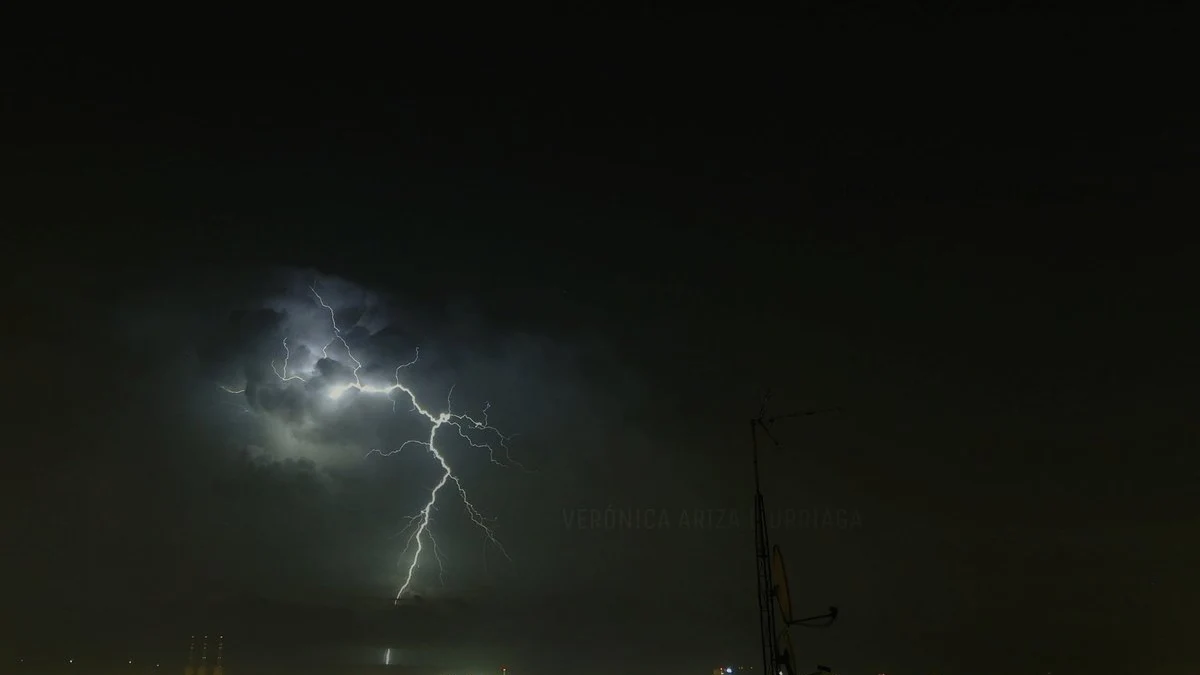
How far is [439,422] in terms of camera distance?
4153 centimetres

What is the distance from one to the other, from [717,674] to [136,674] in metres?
125

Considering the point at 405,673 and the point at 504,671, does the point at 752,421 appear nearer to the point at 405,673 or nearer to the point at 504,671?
the point at 504,671

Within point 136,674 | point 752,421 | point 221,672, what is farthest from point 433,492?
point 136,674

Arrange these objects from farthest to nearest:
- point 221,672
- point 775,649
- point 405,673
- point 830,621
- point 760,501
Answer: point 405,673, point 221,672, point 760,501, point 775,649, point 830,621

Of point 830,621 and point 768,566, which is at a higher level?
point 768,566

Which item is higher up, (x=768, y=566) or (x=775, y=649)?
(x=768, y=566)

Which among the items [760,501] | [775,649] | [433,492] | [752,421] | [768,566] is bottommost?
[775,649]

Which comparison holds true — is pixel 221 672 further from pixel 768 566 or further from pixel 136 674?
pixel 768 566

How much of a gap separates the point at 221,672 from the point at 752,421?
4712 inches

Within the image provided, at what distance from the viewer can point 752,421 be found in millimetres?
11984

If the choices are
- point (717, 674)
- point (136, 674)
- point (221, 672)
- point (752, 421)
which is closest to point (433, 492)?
point (717, 674)

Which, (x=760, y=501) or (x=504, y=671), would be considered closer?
(x=760, y=501)

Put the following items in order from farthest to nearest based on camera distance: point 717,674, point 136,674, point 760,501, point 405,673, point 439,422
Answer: point 405,673
point 136,674
point 717,674
point 439,422
point 760,501

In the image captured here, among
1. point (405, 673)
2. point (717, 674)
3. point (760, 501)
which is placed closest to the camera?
point (760, 501)
